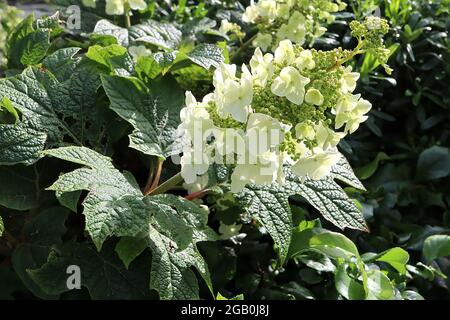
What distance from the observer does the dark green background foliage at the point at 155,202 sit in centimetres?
111

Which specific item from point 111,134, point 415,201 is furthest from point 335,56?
point 415,201

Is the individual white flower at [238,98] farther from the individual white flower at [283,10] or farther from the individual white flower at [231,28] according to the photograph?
the individual white flower at [231,28]

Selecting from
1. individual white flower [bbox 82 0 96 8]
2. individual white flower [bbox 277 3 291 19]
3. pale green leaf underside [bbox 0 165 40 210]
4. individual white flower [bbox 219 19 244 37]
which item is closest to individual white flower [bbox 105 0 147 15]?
individual white flower [bbox 82 0 96 8]

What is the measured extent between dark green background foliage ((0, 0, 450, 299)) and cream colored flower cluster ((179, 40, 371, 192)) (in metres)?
0.15

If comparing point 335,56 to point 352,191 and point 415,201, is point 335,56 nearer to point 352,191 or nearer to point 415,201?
point 352,191

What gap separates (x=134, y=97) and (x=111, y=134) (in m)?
0.12

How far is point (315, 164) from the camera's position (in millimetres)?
1018

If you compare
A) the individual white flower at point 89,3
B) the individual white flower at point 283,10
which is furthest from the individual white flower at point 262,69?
the individual white flower at point 89,3

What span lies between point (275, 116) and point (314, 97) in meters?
0.07

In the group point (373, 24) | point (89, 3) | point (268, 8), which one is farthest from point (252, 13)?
point (373, 24)

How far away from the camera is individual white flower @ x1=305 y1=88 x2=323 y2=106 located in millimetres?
961

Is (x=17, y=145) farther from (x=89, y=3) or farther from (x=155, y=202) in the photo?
(x=89, y=3)

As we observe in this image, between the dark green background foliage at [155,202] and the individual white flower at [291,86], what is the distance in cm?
26
